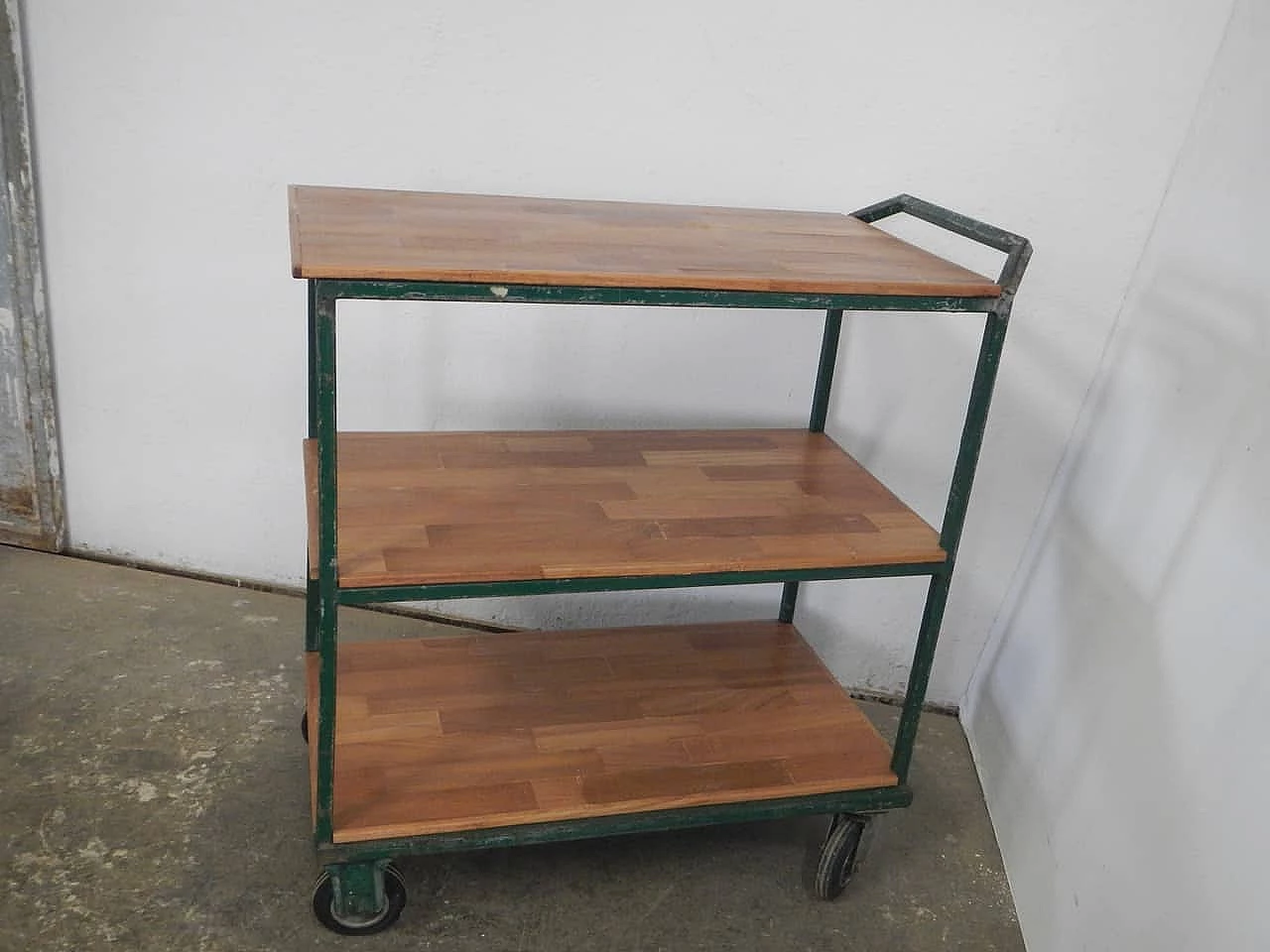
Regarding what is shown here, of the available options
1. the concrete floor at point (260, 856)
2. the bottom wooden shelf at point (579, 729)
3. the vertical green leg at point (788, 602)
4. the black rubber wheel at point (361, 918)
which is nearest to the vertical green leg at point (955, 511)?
the bottom wooden shelf at point (579, 729)

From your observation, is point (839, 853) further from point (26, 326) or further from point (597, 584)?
point (26, 326)

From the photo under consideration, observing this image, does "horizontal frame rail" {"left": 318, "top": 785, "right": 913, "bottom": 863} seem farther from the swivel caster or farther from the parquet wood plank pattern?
the parquet wood plank pattern

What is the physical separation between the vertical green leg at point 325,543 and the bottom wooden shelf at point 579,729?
0.17 feet

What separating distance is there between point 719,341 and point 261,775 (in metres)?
1.29

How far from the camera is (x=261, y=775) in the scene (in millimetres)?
2053

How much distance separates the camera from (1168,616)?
5.52 ft

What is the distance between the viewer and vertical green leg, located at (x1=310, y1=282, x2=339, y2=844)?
130cm

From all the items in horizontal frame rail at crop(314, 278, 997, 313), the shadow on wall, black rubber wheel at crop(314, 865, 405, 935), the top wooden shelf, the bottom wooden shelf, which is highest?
the top wooden shelf

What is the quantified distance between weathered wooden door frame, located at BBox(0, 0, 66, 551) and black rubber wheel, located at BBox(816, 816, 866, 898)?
198 centimetres

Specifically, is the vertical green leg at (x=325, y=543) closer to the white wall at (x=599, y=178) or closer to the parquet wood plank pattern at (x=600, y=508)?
the parquet wood plank pattern at (x=600, y=508)

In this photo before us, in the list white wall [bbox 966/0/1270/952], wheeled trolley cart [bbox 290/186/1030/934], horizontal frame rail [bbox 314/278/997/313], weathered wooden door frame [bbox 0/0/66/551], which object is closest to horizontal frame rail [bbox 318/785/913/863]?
wheeled trolley cart [bbox 290/186/1030/934]

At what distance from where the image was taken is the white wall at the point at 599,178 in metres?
2.06

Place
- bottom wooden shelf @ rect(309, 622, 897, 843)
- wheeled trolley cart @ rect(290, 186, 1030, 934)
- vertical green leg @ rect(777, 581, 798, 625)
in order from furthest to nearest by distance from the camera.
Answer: vertical green leg @ rect(777, 581, 798, 625) < bottom wooden shelf @ rect(309, 622, 897, 843) < wheeled trolley cart @ rect(290, 186, 1030, 934)

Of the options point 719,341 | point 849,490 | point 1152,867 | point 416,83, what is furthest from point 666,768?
point 416,83
